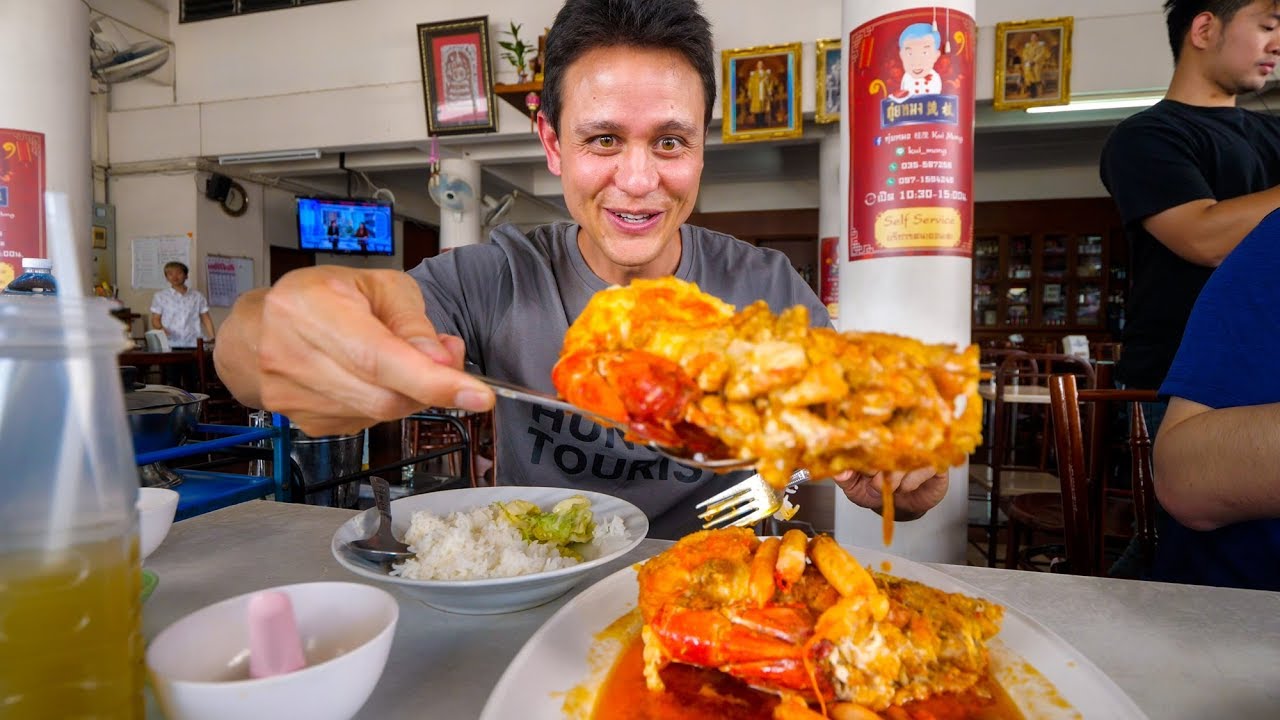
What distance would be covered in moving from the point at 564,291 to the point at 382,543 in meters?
1.16

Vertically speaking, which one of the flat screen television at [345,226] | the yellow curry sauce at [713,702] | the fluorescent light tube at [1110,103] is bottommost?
the yellow curry sauce at [713,702]

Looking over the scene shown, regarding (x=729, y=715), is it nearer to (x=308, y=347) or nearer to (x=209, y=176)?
(x=308, y=347)

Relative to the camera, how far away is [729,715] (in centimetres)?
88

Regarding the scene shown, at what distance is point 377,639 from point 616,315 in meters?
0.52

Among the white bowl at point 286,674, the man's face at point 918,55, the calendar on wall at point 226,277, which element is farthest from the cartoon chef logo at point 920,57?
the calendar on wall at point 226,277

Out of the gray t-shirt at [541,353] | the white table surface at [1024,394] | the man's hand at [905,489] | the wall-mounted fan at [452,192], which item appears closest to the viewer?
the man's hand at [905,489]

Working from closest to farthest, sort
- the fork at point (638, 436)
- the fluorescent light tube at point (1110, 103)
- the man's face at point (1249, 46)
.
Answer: the fork at point (638, 436), the man's face at point (1249, 46), the fluorescent light tube at point (1110, 103)

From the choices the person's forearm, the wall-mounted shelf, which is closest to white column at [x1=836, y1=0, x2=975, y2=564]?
the person's forearm

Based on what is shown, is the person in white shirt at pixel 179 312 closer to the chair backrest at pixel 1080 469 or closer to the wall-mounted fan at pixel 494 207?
the wall-mounted fan at pixel 494 207

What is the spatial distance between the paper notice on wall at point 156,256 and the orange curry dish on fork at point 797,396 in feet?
39.0

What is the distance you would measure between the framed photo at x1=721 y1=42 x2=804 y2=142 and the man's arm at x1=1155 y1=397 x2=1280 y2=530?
666 cm

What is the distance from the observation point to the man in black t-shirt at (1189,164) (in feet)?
7.50

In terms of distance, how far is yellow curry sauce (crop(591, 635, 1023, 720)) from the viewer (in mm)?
868

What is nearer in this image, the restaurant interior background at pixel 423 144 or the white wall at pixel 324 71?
the restaurant interior background at pixel 423 144
